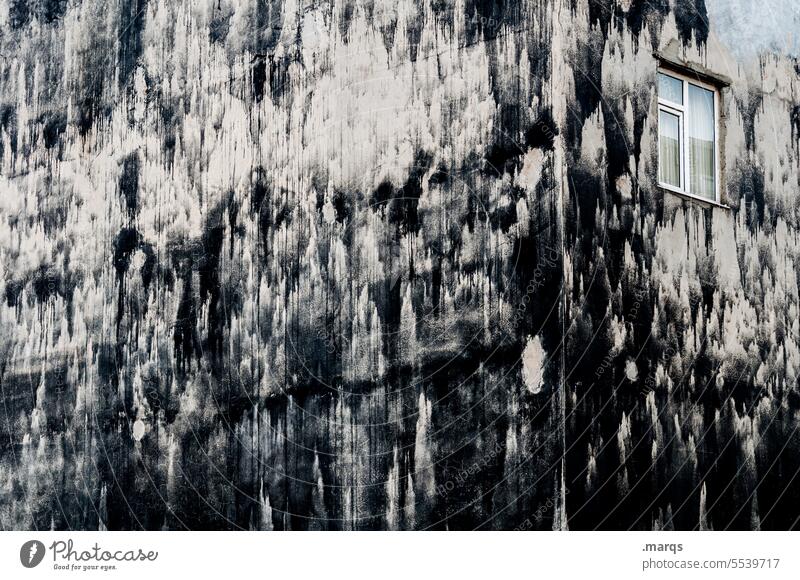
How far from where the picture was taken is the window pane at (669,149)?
14.1 m

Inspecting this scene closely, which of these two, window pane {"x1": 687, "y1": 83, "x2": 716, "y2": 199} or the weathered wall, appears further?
window pane {"x1": 687, "y1": 83, "x2": 716, "y2": 199}

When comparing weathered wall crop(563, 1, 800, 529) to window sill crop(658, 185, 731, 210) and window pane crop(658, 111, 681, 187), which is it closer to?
window sill crop(658, 185, 731, 210)

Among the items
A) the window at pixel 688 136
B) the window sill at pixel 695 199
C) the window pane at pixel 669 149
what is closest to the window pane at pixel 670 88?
the window at pixel 688 136

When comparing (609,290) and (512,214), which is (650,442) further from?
(512,214)

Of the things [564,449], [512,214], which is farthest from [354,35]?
[564,449]

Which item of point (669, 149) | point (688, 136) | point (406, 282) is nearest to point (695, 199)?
point (669, 149)

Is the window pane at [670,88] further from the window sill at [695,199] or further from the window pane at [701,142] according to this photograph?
the window sill at [695,199]

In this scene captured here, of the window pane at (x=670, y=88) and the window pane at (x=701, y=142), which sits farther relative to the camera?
the window pane at (x=701, y=142)

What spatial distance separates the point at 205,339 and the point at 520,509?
13.9ft

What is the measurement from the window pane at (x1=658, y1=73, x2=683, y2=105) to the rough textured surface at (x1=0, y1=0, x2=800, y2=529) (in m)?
0.27

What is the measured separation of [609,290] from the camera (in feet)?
43.5

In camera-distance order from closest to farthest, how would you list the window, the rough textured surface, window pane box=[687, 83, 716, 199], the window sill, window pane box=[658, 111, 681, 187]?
the rough textured surface, the window sill, window pane box=[658, 111, 681, 187], the window, window pane box=[687, 83, 716, 199]

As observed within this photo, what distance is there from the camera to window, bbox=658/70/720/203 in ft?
46.7

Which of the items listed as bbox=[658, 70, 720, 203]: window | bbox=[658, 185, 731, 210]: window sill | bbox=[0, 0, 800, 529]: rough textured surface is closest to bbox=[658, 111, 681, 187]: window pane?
bbox=[658, 70, 720, 203]: window
